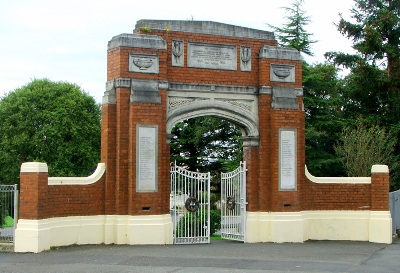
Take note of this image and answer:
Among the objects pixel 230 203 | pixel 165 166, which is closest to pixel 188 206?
pixel 165 166

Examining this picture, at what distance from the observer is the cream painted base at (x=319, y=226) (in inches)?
712

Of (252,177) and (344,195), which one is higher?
(252,177)

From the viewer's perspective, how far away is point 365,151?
27.1 m

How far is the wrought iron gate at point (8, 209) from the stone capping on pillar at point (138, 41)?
4542 millimetres

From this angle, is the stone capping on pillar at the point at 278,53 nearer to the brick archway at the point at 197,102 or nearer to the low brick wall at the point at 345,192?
the brick archway at the point at 197,102

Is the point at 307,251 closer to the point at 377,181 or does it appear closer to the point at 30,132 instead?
the point at 377,181

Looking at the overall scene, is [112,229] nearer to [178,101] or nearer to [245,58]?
[178,101]

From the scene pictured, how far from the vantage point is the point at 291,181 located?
1822cm

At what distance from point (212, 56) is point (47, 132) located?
24.4m

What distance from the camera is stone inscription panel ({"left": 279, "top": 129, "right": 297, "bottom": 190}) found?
1817 centimetres

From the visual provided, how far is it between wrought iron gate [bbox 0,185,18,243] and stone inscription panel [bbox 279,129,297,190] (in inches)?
280

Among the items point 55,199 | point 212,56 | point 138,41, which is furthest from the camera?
point 212,56

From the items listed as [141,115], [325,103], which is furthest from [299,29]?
[141,115]

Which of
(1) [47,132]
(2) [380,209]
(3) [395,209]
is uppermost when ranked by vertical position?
(1) [47,132]
